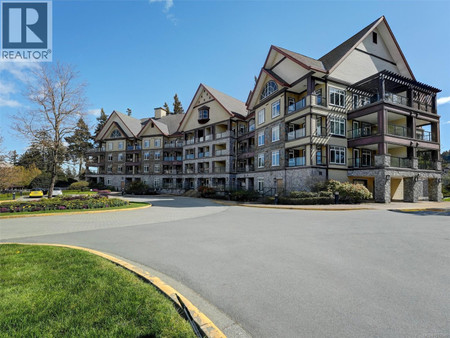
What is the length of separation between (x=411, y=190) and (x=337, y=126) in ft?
30.2

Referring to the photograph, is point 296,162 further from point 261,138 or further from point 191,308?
point 191,308

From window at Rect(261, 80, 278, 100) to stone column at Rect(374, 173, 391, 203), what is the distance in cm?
1486

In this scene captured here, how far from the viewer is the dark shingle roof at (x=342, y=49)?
24348mm

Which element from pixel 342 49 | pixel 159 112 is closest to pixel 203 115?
pixel 159 112

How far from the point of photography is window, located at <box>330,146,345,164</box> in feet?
75.0

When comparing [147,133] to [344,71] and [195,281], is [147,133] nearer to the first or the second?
A: [344,71]

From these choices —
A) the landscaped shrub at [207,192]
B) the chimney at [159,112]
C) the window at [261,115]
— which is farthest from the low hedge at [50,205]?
the chimney at [159,112]

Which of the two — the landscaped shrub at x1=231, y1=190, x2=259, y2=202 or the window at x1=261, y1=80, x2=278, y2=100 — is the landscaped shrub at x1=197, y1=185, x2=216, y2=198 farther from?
the window at x1=261, y1=80, x2=278, y2=100

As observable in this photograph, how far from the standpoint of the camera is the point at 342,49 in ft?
84.7

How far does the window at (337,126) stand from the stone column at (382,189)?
5841mm

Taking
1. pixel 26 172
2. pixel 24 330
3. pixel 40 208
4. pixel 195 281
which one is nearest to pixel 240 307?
pixel 195 281

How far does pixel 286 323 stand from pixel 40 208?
1688cm

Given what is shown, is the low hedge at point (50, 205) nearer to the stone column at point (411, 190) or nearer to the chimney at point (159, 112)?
the stone column at point (411, 190)

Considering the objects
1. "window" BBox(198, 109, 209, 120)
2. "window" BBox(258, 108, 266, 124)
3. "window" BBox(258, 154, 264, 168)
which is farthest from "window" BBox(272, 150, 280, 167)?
"window" BBox(198, 109, 209, 120)
